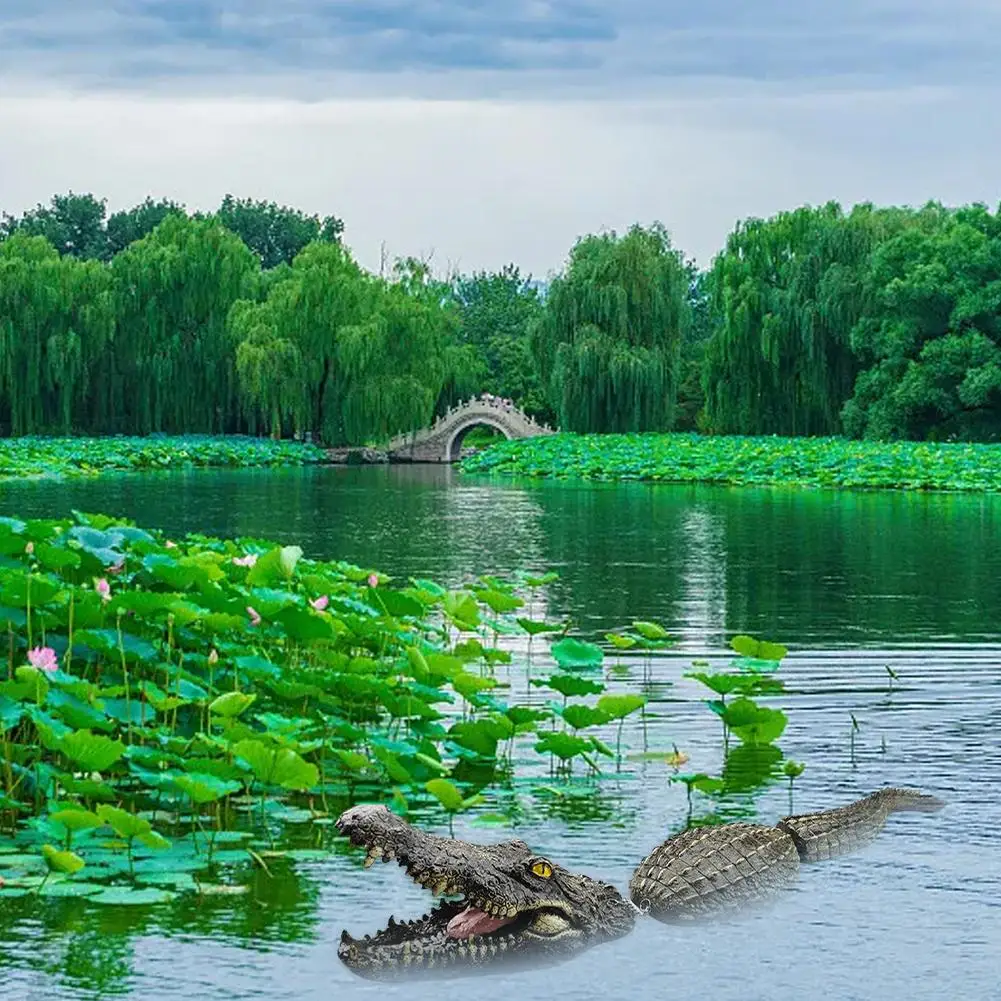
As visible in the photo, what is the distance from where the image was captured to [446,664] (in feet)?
23.4

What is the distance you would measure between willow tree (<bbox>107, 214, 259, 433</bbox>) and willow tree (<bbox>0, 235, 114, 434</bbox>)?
53 centimetres

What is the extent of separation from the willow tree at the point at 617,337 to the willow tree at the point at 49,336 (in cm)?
952

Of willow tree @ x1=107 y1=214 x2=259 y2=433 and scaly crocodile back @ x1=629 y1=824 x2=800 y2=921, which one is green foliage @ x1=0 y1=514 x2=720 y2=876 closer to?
scaly crocodile back @ x1=629 y1=824 x2=800 y2=921

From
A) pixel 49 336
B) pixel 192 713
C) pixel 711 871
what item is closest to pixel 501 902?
pixel 711 871

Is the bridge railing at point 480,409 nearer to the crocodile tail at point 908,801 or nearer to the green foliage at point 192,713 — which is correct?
the green foliage at point 192,713

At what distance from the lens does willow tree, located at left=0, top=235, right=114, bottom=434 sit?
39281 millimetres

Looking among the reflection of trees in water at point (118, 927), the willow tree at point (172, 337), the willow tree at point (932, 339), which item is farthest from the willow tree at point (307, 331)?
the reflection of trees in water at point (118, 927)

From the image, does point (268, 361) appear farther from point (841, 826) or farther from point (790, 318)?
point (841, 826)

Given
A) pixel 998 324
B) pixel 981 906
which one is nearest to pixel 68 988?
pixel 981 906

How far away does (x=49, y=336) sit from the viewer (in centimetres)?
3978

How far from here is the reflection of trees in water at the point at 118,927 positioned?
4.79 metres

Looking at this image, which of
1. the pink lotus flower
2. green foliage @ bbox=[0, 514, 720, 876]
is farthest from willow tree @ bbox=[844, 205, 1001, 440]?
the pink lotus flower

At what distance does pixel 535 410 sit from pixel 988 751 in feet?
151

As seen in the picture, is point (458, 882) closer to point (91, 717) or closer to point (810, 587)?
point (91, 717)
